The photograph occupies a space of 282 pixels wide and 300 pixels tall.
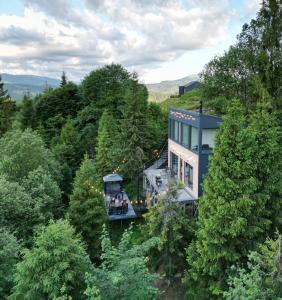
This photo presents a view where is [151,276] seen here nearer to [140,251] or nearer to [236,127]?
[140,251]

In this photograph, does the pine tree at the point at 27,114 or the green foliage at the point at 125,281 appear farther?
the pine tree at the point at 27,114

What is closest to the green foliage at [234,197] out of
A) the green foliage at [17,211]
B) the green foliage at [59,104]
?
the green foliage at [17,211]

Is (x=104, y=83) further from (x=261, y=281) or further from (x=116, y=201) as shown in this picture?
(x=261, y=281)

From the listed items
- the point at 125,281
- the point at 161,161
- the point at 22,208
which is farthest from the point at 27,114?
the point at 125,281

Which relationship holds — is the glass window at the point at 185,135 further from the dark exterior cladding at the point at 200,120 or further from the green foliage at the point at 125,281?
the green foliage at the point at 125,281

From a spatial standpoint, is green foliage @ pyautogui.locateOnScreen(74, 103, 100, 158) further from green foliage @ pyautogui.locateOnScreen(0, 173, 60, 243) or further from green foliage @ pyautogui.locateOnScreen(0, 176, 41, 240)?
green foliage @ pyautogui.locateOnScreen(0, 176, 41, 240)

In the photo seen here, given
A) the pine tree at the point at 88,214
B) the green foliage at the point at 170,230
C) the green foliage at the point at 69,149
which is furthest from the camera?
A: the green foliage at the point at 69,149

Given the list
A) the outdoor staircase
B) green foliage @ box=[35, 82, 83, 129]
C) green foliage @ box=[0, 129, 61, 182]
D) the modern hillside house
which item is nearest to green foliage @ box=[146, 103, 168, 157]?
the outdoor staircase
